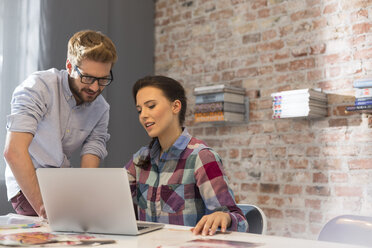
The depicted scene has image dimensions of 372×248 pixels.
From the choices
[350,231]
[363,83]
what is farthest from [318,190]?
[350,231]

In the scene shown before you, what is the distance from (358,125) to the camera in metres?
2.66

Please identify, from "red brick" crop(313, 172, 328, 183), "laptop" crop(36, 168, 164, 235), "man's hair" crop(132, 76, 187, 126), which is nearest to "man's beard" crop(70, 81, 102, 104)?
"man's hair" crop(132, 76, 187, 126)

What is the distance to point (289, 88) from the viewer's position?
9.72 feet

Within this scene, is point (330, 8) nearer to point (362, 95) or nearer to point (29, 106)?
point (362, 95)

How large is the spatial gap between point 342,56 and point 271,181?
3.09 ft

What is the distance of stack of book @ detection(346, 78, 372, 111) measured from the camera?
2488 millimetres

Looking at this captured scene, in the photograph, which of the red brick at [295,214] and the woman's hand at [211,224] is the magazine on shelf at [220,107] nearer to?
the red brick at [295,214]

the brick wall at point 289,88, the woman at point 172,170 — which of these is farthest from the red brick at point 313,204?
the woman at point 172,170

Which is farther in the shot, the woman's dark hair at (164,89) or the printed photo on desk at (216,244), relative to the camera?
the woman's dark hair at (164,89)

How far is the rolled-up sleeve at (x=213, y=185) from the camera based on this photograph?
144cm

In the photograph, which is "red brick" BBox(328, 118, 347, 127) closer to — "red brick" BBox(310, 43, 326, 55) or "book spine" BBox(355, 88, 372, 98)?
"book spine" BBox(355, 88, 372, 98)

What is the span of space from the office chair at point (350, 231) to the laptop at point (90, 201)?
1.85 ft

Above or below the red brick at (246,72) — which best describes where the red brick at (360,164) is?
below

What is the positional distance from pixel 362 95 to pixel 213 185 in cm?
144
